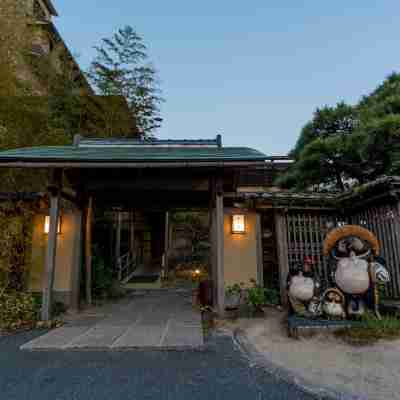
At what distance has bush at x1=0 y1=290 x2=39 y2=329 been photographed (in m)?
3.62

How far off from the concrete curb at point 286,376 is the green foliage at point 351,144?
5186 millimetres

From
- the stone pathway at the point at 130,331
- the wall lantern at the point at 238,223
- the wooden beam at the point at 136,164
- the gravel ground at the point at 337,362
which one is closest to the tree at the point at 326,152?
the wall lantern at the point at 238,223

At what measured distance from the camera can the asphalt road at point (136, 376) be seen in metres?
1.89

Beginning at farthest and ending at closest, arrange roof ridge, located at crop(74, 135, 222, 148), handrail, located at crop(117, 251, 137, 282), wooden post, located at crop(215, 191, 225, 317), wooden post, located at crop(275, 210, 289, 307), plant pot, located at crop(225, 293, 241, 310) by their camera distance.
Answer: handrail, located at crop(117, 251, 137, 282)
roof ridge, located at crop(74, 135, 222, 148)
wooden post, located at crop(275, 210, 289, 307)
plant pot, located at crop(225, 293, 241, 310)
wooden post, located at crop(215, 191, 225, 317)

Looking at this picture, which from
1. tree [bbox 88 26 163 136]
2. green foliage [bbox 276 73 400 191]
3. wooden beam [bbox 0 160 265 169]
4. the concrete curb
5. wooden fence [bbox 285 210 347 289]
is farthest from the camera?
tree [bbox 88 26 163 136]

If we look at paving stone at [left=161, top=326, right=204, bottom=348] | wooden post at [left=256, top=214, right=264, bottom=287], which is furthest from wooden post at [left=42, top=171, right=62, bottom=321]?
wooden post at [left=256, top=214, right=264, bottom=287]

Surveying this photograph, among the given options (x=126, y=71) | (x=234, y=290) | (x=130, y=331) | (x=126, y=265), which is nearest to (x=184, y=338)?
(x=130, y=331)

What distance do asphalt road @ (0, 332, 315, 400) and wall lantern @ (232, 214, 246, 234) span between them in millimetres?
2194

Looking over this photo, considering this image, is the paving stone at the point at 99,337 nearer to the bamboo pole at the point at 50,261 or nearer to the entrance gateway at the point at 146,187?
the bamboo pole at the point at 50,261

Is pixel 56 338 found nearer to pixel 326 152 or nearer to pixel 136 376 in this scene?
pixel 136 376

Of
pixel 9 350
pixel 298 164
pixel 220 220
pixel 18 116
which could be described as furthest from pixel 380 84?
pixel 9 350

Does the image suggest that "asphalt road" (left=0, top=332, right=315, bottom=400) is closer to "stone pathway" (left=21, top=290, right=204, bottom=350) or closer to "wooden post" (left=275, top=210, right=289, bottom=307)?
"stone pathway" (left=21, top=290, right=204, bottom=350)

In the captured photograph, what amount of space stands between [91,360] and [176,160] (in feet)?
8.40

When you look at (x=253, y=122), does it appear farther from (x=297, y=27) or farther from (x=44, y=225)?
(x=44, y=225)
